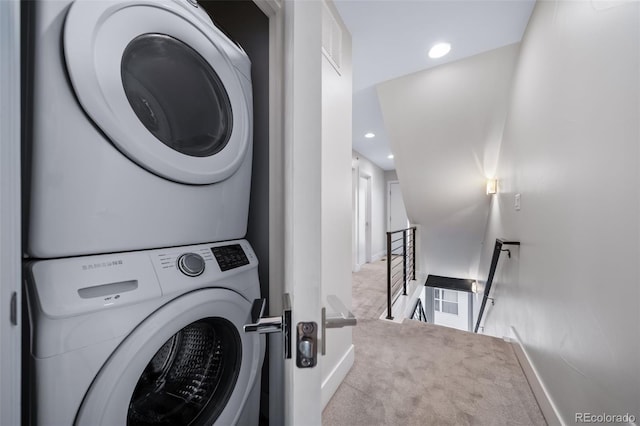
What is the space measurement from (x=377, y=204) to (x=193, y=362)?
5534 millimetres

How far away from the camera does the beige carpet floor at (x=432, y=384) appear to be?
4.15 feet

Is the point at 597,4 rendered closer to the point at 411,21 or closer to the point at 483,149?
the point at 411,21

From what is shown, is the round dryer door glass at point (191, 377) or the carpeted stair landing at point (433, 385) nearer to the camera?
the round dryer door glass at point (191, 377)

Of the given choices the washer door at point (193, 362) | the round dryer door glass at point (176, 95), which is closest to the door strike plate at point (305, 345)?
the washer door at point (193, 362)

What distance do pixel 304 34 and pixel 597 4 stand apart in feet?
3.93

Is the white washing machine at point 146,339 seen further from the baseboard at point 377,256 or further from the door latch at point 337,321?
the baseboard at point 377,256

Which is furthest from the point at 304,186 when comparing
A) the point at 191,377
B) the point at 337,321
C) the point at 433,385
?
the point at 433,385

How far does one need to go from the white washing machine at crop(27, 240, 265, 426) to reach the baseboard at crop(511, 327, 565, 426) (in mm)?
1375

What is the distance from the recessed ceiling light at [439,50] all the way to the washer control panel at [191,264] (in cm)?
215

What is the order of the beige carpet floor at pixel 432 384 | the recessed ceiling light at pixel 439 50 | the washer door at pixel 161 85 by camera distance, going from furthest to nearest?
the recessed ceiling light at pixel 439 50
the beige carpet floor at pixel 432 384
the washer door at pixel 161 85

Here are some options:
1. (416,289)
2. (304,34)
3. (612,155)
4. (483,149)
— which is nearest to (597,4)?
(612,155)

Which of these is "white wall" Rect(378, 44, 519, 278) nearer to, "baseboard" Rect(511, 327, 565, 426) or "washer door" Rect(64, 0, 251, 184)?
"baseboard" Rect(511, 327, 565, 426)

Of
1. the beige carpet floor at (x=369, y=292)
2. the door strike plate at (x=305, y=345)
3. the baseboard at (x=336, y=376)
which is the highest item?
the door strike plate at (x=305, y=345)

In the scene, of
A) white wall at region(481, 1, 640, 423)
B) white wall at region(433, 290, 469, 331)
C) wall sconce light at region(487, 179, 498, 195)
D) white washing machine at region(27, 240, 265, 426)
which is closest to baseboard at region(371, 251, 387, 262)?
white wall at region(433, 290, 469, 331)
